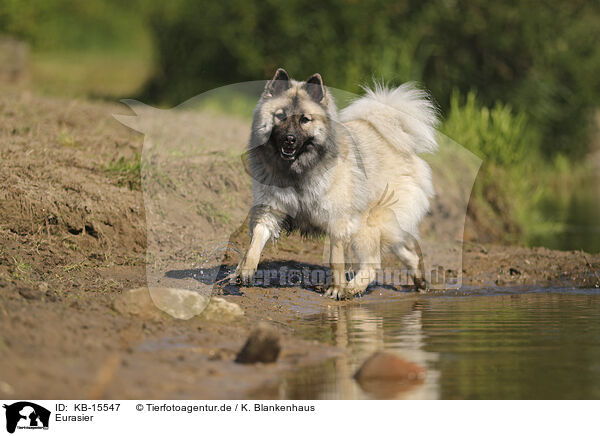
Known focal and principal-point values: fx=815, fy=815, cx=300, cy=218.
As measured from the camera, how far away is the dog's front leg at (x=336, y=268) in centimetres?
673

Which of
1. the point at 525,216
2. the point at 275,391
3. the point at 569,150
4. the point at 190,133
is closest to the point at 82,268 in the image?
the point at 275,391

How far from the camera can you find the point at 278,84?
21.0ft

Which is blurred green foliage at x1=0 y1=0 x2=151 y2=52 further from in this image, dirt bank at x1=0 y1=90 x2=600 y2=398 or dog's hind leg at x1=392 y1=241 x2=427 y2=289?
dog's hind leg at x1=392 y1=241 x2=427 y2=289

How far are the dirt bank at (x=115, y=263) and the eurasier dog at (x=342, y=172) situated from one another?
0.44m

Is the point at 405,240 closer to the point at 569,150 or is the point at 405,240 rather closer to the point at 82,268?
the point at 82,268

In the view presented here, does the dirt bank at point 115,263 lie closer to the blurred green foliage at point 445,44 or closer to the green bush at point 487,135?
the green bush at point 487,135

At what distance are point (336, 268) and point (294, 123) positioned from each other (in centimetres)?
131

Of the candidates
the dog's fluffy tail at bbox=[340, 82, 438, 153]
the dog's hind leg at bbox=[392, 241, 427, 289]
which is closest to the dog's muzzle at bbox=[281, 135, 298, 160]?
the dog's fluffy tail at bbox=[340, 82, 438, 153]

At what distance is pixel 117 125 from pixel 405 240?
453 cm

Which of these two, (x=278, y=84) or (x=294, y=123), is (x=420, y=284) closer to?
(x=294, y=123)
